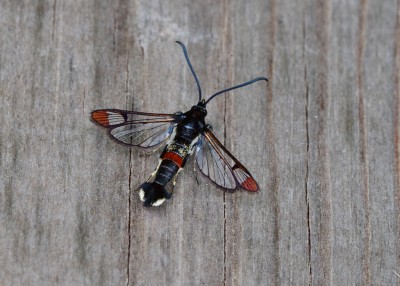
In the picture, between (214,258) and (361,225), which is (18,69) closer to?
(214,258)

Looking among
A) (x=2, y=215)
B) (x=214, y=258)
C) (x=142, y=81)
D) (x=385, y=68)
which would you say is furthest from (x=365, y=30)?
(x=2, y=215)

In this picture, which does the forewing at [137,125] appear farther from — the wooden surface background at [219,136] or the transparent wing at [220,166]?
the transparent wing at [220,166]

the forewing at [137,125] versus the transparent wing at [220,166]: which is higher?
the forewing at [137,125]

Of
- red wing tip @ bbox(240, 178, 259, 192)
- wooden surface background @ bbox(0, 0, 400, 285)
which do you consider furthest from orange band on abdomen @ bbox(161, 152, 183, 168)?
red wing tip @ bbox(240, 178, 259, 192)

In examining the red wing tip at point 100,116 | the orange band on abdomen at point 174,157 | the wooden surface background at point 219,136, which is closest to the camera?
the wooden surface background at point 219,136

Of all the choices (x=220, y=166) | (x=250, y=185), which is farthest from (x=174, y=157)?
(x=250, y=185)

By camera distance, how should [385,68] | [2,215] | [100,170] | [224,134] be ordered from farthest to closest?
[385,68] → [224,134] → [100,170] → [2,215]

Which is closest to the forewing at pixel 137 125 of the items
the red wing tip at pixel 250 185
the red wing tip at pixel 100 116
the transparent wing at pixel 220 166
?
the red wing tip at pixel 100 116
